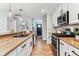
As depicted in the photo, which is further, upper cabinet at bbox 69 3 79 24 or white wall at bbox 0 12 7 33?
white wall at bbox 0 12 7 33

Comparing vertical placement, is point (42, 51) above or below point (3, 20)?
below

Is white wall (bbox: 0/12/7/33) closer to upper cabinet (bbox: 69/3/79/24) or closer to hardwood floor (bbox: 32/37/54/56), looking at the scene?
hardwood floor (bbox: 32/37/54/56)

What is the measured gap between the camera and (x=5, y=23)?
7.96 m

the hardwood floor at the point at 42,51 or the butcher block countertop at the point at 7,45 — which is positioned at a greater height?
the butcher block countertop at the point at 7,45

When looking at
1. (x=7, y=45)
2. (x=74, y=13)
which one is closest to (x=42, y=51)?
(x=74, y=13)

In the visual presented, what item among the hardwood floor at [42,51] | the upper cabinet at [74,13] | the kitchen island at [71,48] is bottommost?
the hardwood floor at [42,51]

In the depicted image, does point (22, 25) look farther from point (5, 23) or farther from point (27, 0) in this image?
point (27, 0)

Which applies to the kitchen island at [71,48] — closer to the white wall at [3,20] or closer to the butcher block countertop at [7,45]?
the butcher block countertop at [7,45]

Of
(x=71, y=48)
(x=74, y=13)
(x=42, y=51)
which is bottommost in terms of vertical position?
(x=42, y=51)

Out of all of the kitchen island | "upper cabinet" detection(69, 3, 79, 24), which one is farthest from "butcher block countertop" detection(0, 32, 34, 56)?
"upper cabinet" detection(69, 3, 79, 24)

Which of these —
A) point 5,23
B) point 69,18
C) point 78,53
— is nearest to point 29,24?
point 5,23

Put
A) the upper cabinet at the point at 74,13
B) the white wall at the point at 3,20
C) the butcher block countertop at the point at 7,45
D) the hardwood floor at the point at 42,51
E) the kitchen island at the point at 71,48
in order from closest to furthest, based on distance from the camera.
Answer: the butcher block countertop at the point at 7,45
the kitchen island at the point at 71,48
the upper cabinet at the point at 74,13
the hardwood floor at the point at 42,51
the white wall at the point at 3,20

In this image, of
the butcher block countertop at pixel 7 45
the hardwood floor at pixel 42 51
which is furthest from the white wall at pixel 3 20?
the butcher block countertop at pixel 7 45

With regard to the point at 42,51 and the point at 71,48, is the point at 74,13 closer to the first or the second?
the point at 71,48
